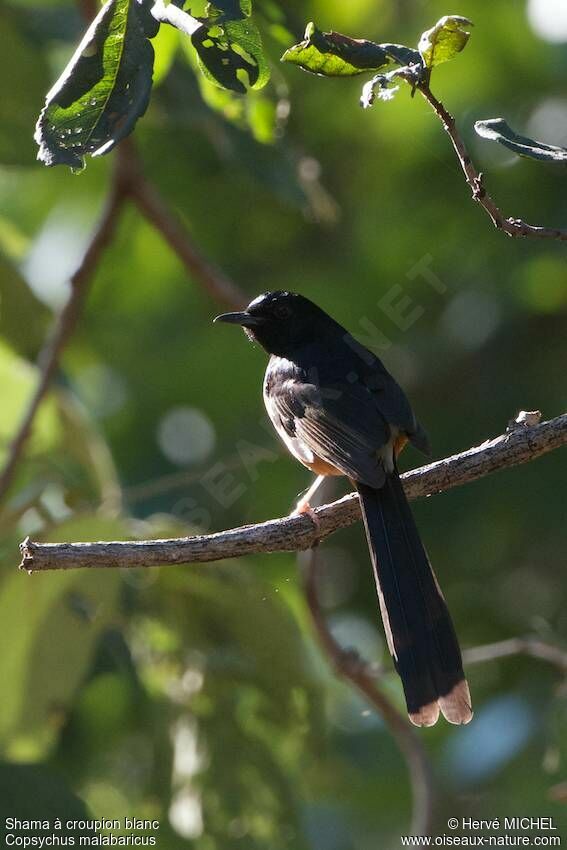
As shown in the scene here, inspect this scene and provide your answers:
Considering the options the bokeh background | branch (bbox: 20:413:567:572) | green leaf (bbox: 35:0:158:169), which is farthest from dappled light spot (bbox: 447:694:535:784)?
green leaf (bbox: 35:0:158:169)

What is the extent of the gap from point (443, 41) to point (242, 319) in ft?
7.02

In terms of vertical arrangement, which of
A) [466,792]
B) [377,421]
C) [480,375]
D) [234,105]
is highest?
[234,105]

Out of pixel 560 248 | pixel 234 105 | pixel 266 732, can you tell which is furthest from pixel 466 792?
pixel 234 105

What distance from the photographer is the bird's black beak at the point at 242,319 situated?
14.1ft

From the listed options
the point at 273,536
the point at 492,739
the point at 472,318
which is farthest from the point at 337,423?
the point at 472,318

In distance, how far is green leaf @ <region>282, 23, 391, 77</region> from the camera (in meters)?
2.35

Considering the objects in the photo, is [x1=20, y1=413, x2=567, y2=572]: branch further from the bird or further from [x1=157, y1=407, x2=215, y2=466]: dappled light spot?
[x1=157, y1=407, x2=215, y2=466]: dappled light spot

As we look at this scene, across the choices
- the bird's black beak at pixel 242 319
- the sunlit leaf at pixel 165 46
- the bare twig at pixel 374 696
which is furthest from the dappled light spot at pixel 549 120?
the bare twig at pixel 374 696

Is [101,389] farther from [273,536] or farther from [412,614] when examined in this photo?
[273,536]

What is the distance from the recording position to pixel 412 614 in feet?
11.2

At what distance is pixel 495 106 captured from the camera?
18.1 ft

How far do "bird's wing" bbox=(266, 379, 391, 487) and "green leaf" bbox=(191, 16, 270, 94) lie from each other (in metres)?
1.39

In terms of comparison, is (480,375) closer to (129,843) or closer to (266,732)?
(266,732)

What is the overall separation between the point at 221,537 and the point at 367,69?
109cm
